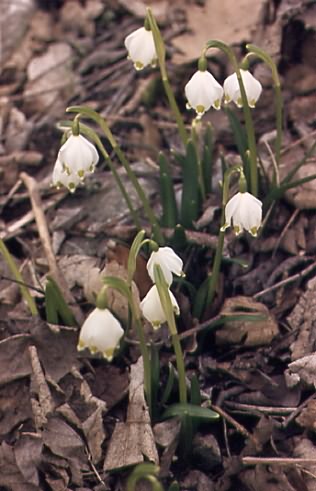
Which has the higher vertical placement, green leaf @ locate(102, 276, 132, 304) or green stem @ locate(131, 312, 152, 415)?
green leaf @ locate(102, 276, 132, 304)

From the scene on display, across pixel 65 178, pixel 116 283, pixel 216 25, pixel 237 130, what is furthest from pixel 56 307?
pixel 216 25

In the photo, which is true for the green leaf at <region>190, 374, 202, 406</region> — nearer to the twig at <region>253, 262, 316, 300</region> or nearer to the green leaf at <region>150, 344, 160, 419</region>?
the green leaf at <region>150, 344, 160, 419</region>

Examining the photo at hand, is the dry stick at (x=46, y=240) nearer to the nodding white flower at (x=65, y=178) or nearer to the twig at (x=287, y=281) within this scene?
the nodding white flower at (x=65, y=178)

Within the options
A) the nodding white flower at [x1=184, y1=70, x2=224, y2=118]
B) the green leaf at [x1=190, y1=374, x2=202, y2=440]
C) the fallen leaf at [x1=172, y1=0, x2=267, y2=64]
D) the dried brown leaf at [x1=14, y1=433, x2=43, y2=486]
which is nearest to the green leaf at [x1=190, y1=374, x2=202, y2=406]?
the green leaf at [x1=190, y1=374, x2=202, y2=440]

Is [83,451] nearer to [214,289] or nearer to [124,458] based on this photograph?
[124,458]

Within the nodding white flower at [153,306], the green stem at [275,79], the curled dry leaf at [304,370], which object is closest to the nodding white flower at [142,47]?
the green stem at [275,79]

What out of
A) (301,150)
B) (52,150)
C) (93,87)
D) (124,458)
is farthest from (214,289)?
(93,87)
